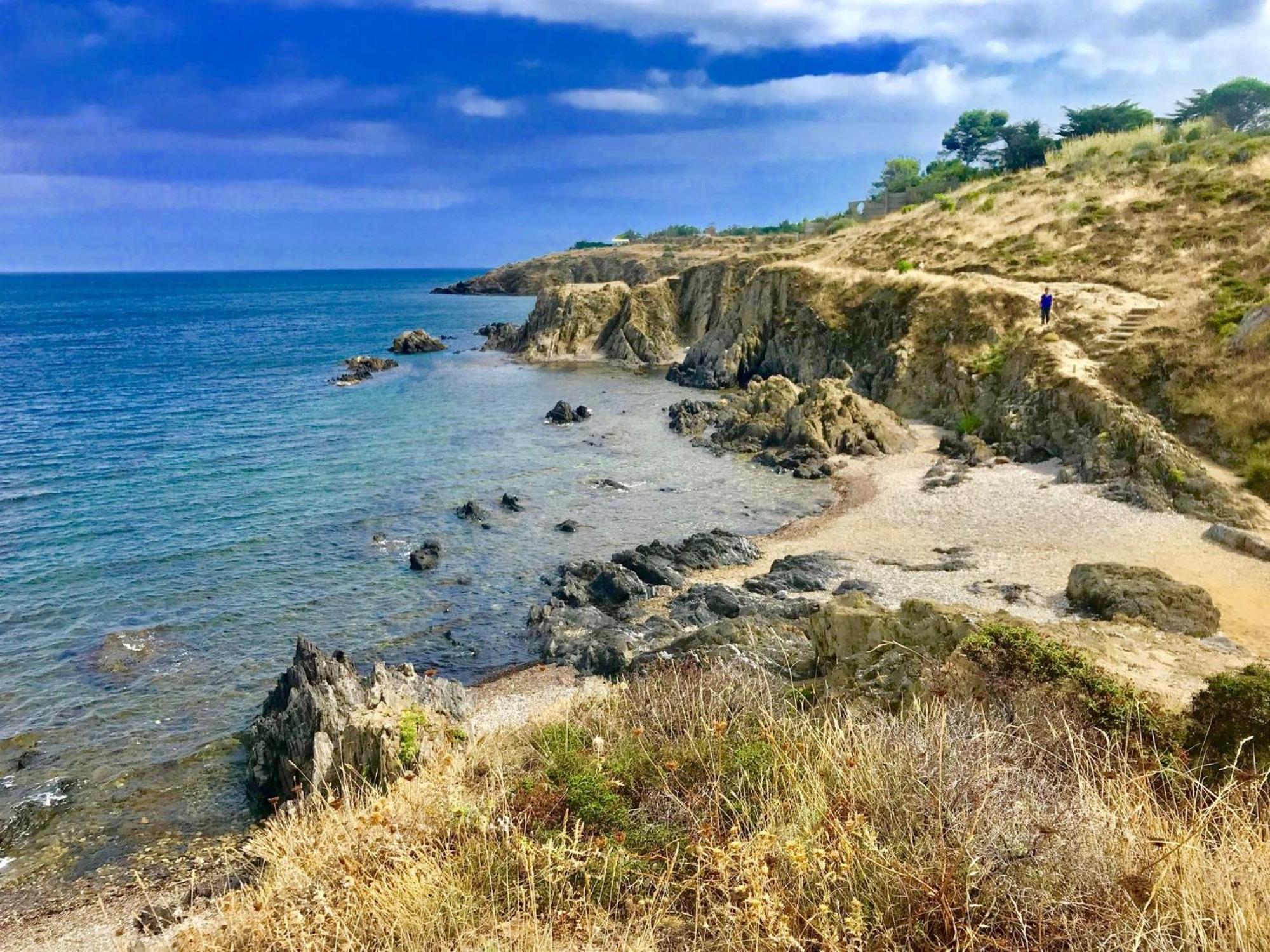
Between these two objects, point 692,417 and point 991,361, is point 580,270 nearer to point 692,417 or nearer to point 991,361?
point 692,417

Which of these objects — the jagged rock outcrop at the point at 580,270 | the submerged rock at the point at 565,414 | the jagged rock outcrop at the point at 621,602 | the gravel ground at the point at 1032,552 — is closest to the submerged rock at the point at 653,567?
the jagged rock outcrop at the point at 621,602

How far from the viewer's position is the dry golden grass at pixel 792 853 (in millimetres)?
4488

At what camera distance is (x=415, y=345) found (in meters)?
84.6

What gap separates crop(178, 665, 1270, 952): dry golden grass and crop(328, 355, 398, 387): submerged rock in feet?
198

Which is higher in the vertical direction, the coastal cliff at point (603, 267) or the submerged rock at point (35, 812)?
the coastal cliff at point (603, 267)

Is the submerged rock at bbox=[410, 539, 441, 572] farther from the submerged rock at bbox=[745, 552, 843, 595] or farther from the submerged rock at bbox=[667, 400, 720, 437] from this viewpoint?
the submerged rock at bbox=[667, 400, 720, 437]

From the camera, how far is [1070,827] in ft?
16.4

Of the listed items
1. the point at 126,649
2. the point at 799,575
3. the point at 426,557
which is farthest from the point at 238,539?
the point at 799,575

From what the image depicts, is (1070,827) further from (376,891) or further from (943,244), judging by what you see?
(943,244)

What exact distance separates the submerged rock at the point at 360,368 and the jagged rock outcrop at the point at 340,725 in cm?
5105

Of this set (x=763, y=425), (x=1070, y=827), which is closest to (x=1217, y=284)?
(x=763, y=425)

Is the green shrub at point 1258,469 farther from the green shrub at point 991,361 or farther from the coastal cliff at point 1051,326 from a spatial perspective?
the green shrub at point 991,361

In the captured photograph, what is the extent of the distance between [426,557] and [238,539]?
23.7 ft

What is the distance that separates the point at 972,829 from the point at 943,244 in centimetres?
5742
